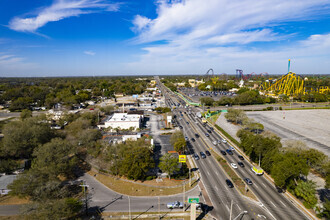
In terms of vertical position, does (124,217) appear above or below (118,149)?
below

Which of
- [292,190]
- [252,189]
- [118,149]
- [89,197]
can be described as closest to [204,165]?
[252,189]

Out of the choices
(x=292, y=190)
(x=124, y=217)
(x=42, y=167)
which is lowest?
(x=124, y=217)

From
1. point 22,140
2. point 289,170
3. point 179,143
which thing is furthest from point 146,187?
point 22,140

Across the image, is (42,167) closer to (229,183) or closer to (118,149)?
(118,149)

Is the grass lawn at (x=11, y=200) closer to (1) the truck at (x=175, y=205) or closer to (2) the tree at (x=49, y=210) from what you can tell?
(2) the tree at (x=49, y=210)

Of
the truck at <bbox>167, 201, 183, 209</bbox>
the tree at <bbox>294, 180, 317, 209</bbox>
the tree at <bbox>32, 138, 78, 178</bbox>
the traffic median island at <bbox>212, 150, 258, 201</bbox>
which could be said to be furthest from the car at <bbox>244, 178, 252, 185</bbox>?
the tree at <bbox>32, 138, 78, 178</bbox>

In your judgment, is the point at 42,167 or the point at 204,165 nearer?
the point at 42,167

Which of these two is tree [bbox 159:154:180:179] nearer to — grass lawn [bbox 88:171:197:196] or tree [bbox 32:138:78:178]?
grass lawn [bbox 88:171:197:196]

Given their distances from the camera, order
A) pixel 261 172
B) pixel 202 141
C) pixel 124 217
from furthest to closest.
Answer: pixel 202 141 → pixel 261 172 → pixel 124 217

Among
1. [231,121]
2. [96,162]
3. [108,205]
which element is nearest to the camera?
[108,205]

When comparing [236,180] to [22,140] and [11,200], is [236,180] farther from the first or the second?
[22,140]
